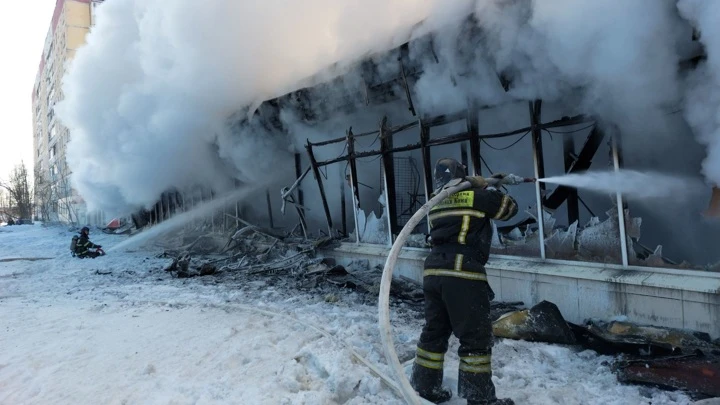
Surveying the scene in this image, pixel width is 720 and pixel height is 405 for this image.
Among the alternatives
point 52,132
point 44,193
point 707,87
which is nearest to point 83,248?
point 707,87

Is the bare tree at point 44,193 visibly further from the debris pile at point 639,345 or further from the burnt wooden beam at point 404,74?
the debris pile at point 639,345

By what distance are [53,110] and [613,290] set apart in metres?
48.1

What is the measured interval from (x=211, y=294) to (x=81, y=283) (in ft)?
9.30

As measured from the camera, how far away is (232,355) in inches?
143

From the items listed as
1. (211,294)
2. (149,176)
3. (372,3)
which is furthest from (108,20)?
Answer: (211,294)

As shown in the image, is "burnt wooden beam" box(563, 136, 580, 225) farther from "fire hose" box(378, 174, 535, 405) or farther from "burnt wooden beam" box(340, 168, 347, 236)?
"burnt wooden beam" box(340, 168, 347, 236)

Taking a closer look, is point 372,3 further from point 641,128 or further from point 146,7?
point 146,7

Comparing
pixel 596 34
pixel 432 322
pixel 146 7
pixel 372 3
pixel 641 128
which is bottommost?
pixel 432 322

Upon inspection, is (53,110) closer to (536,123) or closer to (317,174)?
(317,174)

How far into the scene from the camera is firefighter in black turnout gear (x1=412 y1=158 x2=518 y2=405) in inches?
107

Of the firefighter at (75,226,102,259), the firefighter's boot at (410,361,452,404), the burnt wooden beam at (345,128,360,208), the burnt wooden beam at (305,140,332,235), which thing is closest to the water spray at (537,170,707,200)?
the firefighter's boot at (410,361,452,404)

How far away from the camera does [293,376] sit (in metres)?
3.17

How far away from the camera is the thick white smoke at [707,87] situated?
10.2ft

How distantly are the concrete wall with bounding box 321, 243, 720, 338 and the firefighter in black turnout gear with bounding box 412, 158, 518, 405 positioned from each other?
5.41 ft
